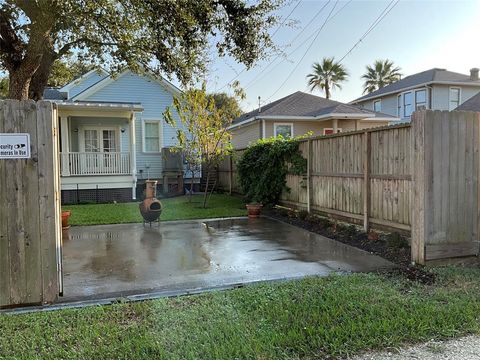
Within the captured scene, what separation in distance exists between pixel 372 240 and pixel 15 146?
19.6 ft

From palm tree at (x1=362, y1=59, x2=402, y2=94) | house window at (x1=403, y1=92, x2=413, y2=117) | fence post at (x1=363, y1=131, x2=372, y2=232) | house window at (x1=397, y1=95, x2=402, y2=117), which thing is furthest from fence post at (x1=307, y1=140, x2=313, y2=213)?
palm tree at (x1=362, y1=59, x2=402, y2=94)

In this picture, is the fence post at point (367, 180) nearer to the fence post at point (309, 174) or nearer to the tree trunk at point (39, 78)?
the fence post at point (309, 174)

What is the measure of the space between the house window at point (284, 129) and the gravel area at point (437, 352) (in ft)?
56.9

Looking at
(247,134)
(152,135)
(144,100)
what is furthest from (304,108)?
(144,100)

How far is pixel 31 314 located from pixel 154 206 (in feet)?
19.4

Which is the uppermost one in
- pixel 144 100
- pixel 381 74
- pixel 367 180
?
pixel 381 74

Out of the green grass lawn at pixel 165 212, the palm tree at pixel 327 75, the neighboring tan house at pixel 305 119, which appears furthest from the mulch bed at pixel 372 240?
the palm tree at pixel 327 75

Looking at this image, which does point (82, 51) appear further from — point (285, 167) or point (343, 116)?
point (343, 116)

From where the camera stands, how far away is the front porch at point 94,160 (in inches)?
602

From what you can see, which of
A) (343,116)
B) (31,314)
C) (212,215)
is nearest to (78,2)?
(212,215)

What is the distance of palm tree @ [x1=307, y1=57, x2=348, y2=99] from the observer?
1433 inches

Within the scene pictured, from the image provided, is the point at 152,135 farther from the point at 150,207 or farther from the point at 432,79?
the point at 432,79

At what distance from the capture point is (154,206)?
991 centimetres

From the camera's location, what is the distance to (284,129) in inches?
809
